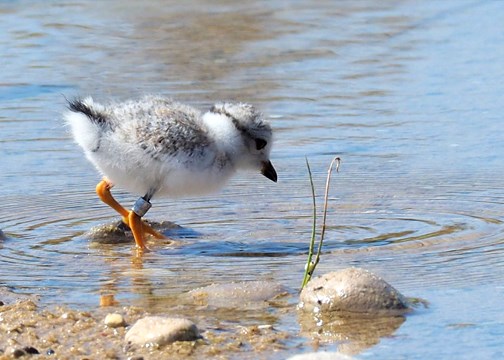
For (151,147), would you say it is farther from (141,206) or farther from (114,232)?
(114,232)

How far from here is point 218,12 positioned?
11914 mm

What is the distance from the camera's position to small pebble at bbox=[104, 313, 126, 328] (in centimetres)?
429

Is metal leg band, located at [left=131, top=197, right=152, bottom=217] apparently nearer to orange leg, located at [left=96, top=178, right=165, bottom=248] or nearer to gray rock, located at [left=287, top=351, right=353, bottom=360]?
orange leg, located at [left=96, top=178, right=165, bottom=248]

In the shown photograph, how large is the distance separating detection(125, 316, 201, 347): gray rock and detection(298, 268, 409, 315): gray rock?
508 mm

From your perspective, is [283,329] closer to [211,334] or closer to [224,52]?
[211,334]

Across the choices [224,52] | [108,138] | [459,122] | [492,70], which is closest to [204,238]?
[108,138]

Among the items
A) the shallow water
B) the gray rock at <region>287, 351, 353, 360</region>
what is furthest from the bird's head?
the gray rock at <region>287, 351, 353, 360</region>

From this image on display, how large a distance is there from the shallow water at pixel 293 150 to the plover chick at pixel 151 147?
0.73 ft

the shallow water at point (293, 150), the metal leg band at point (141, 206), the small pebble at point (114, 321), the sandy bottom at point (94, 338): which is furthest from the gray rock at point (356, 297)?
the metal leg band at point (141, 206)

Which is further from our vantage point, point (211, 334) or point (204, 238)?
point (204, 238)

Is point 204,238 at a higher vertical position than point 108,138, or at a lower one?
lower

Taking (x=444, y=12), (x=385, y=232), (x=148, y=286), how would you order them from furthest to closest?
(x=444, y=12) → (x=385, y=232) → (x=148, y=286)

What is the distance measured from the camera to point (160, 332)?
4.07 metres

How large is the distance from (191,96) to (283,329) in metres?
4.66
